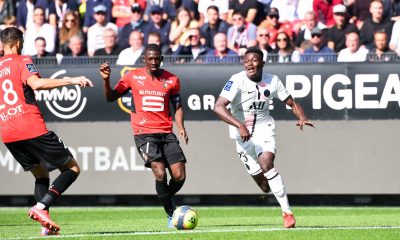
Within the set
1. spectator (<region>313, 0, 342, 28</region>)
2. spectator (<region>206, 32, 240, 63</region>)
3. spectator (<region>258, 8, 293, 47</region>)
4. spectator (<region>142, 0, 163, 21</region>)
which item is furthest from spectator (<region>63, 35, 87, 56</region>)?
spectator (<region>313, 0, 342, 28</region>)

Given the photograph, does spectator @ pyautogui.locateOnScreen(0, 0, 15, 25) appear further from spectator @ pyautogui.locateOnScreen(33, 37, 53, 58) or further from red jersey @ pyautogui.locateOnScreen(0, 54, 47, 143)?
red jersey @ pyautogui.locateOnScreen(0, 54, 47, 143)

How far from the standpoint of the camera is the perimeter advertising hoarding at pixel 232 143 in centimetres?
1823

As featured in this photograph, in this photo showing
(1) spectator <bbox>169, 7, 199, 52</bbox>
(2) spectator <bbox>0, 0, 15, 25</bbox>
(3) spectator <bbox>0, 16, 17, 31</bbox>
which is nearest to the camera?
(1) spectator <bbox>169, 7, 199, 52</bbox>

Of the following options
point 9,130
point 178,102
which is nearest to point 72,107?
point 178,102

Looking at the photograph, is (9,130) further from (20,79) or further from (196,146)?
(196,146)

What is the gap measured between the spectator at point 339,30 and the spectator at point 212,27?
6.75 ft

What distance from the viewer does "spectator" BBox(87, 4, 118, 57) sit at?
2056 centimetres

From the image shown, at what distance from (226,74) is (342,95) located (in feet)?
6.74

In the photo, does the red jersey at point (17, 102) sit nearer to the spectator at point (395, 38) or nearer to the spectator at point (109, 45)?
the spectator at point (109, 45)

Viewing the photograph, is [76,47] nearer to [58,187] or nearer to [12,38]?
[12,38]

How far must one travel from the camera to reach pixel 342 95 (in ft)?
60.1

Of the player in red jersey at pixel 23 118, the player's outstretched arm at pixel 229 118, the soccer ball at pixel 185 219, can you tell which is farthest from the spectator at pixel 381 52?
the player in red jersey at pixel 23 118

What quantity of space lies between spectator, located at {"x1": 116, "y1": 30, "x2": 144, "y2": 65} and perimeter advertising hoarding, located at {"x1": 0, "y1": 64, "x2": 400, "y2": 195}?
367mm

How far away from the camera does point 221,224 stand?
14.0 m
